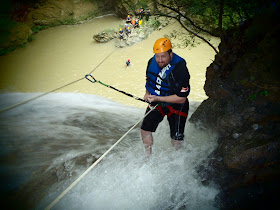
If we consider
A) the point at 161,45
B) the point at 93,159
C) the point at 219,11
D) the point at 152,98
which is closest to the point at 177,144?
the point at 152,98

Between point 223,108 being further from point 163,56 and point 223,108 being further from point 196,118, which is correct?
point 163,56

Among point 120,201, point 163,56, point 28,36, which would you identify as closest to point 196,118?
point 163,56

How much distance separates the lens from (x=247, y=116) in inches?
105

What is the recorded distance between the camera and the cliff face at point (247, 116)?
1.98 meters

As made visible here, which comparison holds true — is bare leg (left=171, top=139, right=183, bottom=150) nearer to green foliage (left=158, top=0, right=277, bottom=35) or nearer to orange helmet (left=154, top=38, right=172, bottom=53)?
orange helmet (left=154, top=38, right=172, bottom=53)

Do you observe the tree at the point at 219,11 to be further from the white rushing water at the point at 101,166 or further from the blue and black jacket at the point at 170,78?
the white rushing water at the point at 101,166

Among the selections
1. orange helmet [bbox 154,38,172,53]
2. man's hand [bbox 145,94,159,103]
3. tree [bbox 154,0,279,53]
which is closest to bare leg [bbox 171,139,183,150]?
man's hand [bbox 145,94,159,103]

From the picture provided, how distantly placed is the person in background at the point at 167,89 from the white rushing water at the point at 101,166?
1.25ft

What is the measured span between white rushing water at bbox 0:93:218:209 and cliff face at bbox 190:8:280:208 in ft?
1.02

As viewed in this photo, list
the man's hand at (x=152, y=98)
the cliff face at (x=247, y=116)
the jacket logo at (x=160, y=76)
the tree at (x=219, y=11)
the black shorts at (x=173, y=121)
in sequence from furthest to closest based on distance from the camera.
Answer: the tree at (x=219, y=11), the black shorts at (x=173, y=121), the man's hand at (x=152, y=98), the jacket logo at (x=160, y=76), the cliff face at (x=247, y=116)

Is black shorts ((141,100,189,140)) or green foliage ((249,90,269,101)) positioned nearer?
green foliage ((249,90,269,101))

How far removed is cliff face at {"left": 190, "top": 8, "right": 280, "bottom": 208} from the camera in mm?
1983

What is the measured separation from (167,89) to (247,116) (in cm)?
142

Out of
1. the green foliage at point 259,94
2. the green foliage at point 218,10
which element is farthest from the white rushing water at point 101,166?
the green foliage at point 218,10
